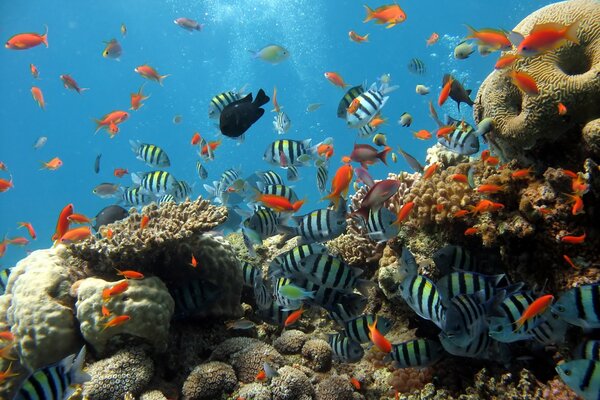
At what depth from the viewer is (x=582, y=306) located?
8.52ft

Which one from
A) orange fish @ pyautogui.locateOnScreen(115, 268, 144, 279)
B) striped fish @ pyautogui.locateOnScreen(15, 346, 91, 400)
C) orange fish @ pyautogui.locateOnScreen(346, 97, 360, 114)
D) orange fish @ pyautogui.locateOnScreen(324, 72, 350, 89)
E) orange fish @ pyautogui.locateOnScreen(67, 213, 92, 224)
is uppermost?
orange fish @ pyautogui.locateOnScreen(324, 72, 350, 89)

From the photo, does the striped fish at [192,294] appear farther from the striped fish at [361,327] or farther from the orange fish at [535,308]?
the orange fish at [535,308]

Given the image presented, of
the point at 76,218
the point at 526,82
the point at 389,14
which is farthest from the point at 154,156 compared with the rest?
Result: the point at 526,82

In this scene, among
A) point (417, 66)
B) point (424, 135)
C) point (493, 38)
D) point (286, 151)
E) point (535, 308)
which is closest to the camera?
point (535, 308)

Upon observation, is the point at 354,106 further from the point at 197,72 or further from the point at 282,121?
the point at 197,72

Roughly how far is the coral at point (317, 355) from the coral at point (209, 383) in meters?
0.95

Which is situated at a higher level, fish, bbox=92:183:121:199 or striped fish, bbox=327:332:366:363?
fish, bbox=92:183:121:199

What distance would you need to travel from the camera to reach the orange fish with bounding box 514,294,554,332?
2842 mm

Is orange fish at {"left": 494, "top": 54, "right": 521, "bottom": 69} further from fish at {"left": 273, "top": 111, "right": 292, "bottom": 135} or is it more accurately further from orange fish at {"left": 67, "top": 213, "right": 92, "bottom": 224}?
orange fish at {"left": 67, "top": 213, "right": 92, "bottom": 224}

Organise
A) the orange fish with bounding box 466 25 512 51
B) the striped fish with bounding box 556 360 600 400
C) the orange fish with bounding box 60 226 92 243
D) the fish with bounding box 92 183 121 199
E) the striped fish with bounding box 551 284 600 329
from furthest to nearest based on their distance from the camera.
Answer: the fish with bounding box 92 183 121 199 → the orange fish with bounding box 60 226 92 243 → the orange fish with bounding box 466 25 512 51 → the striped fish with bounding box 551 284 600 329 → the striped fish with bounding box 556 360 600 400

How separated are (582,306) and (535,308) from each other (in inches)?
12.6

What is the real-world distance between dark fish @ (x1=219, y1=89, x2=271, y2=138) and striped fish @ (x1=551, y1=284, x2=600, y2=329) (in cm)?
325

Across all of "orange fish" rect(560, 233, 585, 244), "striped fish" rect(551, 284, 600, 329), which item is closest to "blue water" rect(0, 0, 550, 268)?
"orange fish" rect(560, 233, 585, 244)

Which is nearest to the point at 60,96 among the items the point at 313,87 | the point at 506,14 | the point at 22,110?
the point at 22,110
